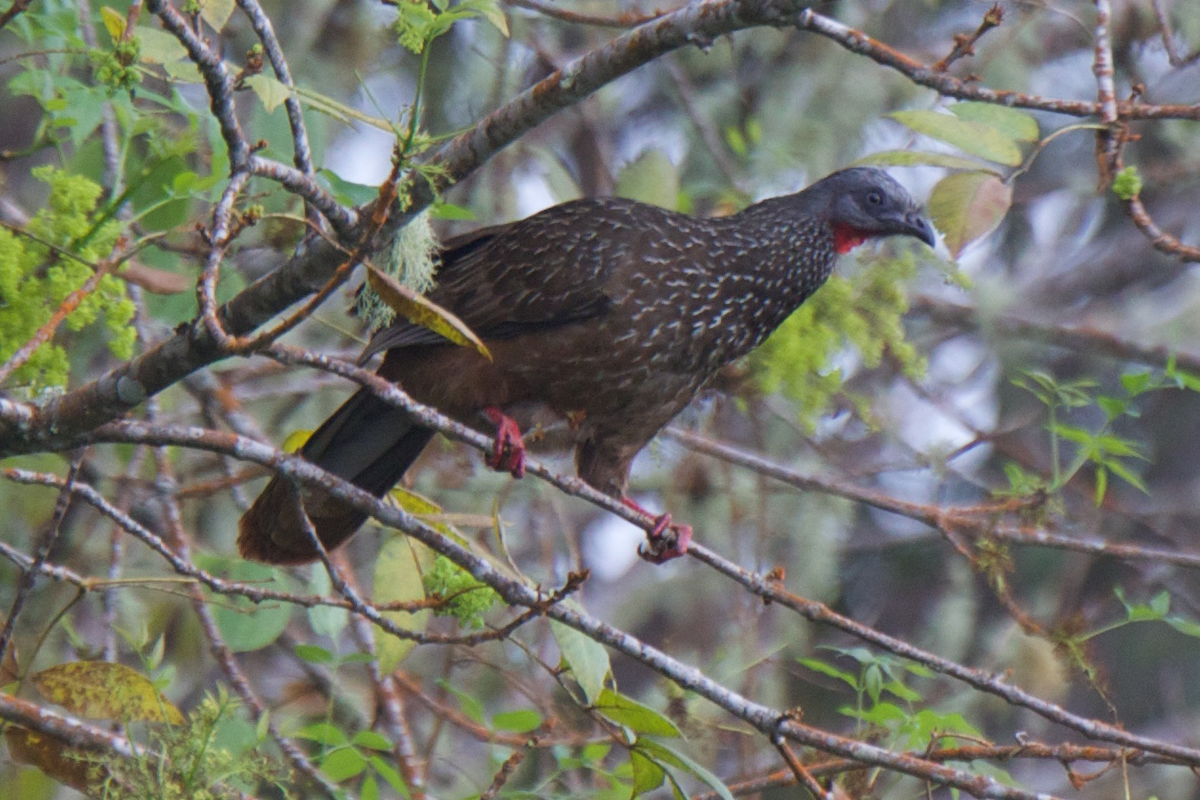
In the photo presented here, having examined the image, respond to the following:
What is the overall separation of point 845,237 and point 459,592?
6.51 ft

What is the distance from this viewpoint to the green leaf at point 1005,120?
2420 millimetres

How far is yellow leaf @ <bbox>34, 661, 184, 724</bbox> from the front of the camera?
101 inches

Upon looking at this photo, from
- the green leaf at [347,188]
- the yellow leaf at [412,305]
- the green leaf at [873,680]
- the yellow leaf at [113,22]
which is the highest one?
the yellow leaf at [113,22]

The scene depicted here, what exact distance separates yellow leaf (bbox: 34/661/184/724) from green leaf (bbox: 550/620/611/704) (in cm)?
78

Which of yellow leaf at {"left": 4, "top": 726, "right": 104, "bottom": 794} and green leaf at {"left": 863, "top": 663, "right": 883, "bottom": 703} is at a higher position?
green leaf at {"left": 863, "top": 663, "right": 883, "bottom": 703}

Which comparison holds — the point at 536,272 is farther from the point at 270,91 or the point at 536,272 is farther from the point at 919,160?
the point at 270,91

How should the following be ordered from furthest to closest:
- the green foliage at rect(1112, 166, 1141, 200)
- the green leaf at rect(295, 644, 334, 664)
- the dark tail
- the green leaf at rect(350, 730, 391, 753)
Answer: the dark tail
the green leaf at rect(295, 644, 334, 664)
the green leaf at rect(350, 730, 391, 753)
the green foliage at rect(1112, 166, 1141, 200)

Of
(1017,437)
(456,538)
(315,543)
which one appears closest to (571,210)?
(456,538)

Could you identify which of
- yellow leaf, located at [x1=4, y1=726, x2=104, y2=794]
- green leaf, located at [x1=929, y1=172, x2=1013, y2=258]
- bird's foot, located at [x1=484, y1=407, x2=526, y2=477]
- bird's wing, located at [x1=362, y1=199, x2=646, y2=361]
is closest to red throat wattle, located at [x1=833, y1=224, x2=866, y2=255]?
bird's wing, located at [x1=362, y1=199, x2=646, y2=361]

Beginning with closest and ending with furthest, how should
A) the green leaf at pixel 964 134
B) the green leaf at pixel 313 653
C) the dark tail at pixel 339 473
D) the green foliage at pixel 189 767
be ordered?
the green foliage at pixel 189 767, the green leaf at pixel 964 134, the green leaf at pixel 313 653, the dark tail at pixel 339 473

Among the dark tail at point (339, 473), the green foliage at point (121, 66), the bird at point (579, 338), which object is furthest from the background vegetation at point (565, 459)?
the bird at point (579, 338)

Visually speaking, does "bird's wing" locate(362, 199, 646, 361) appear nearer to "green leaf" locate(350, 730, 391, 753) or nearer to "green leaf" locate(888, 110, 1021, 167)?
"green leaf" locate(350, 730, 391, 753)

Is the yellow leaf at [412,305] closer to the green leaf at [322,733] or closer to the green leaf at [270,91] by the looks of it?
the green leaf at [270,91]

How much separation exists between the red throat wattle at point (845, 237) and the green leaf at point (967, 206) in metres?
1.33
